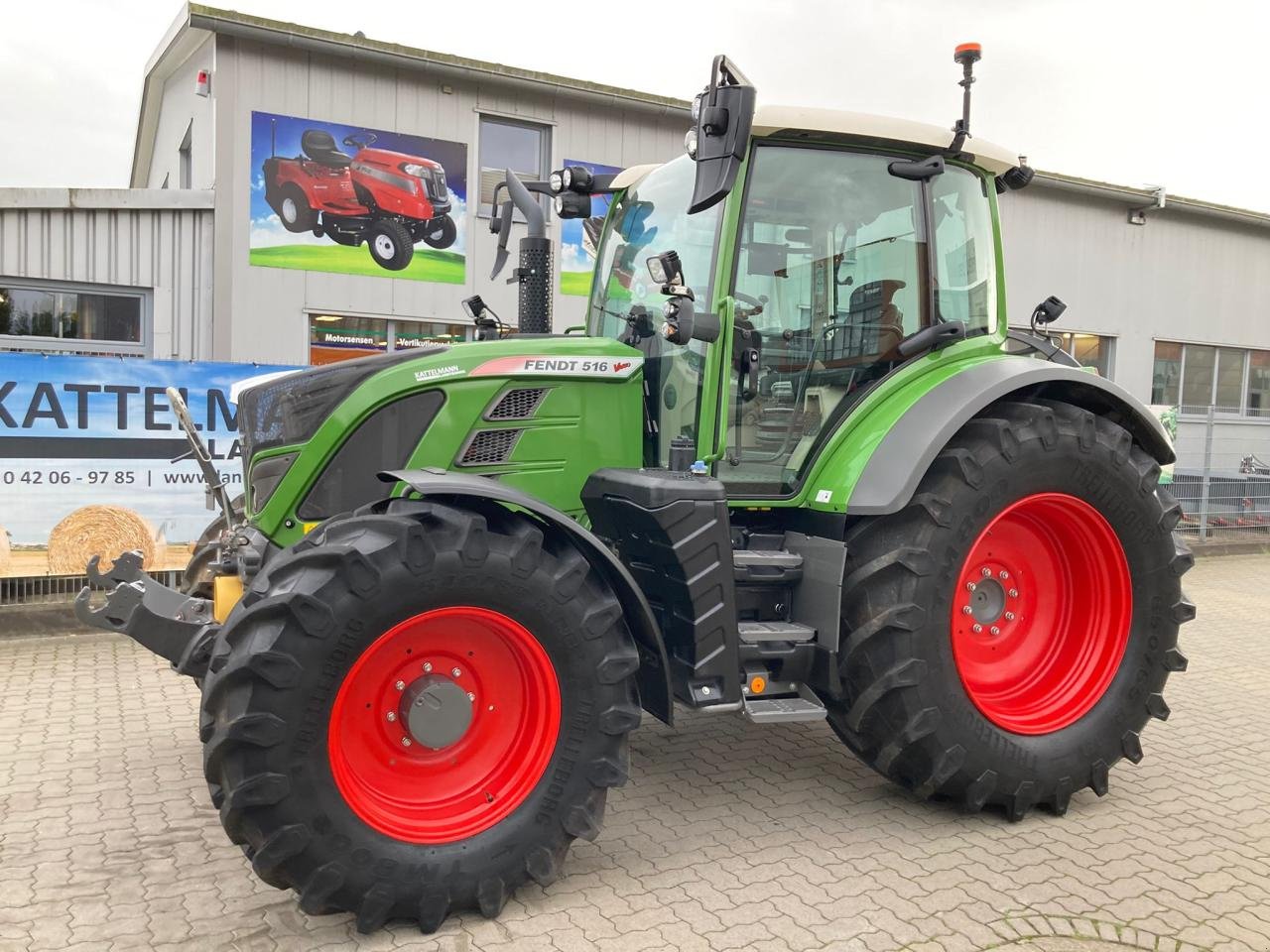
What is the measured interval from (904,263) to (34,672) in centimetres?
538

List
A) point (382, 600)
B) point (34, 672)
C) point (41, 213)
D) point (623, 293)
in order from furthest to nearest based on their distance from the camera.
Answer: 1. point (41, 213)
2. point (34, 672)
3. point (623, 293)
4. point (382, 600)

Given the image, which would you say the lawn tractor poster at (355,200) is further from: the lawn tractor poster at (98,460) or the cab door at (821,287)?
the cab door at (821,287)

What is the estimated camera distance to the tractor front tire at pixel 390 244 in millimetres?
10203

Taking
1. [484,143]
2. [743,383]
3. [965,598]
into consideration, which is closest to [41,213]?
[484,143]

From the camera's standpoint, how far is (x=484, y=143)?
1082cm

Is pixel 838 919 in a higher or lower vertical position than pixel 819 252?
lower

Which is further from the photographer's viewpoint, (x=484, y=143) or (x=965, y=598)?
(x=484, y=143)

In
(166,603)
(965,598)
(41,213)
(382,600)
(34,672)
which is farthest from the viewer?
(41,213)

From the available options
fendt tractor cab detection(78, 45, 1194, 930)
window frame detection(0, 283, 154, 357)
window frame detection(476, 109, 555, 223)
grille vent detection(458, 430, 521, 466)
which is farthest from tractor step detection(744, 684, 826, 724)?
window frame detection(476, 109, 555, 223)

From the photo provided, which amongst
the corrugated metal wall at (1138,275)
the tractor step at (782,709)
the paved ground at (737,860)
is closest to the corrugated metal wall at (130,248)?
the paved ground at (737,860)

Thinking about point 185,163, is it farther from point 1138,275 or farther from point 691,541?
point 1138,275

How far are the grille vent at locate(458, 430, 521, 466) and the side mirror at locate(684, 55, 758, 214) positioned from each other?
1055 mm

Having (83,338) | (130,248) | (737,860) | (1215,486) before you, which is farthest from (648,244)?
(1215,486)

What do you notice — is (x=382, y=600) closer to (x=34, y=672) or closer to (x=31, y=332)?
(x=34, y=672)
